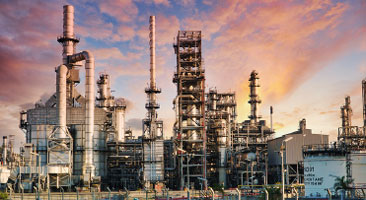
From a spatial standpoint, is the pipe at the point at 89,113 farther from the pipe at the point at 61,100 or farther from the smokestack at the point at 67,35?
the smokestack at the point at 67,35

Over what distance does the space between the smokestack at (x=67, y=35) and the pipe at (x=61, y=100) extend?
24.6 feet

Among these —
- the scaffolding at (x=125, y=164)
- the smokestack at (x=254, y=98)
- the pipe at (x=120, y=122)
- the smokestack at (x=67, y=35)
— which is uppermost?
the smokestack at (x=67, y=35)

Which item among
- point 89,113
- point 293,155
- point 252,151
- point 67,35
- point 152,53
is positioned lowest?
point 293,155

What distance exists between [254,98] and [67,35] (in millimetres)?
51090

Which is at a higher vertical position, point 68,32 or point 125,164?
point 68,32

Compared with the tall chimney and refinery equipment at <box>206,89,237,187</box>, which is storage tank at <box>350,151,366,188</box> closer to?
refinery equipment at <box>206,89,237,187</box>

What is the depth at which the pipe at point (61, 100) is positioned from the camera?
81.2m

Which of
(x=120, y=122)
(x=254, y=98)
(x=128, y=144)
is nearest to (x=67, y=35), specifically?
(x=128, y=144)

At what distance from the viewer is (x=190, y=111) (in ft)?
296

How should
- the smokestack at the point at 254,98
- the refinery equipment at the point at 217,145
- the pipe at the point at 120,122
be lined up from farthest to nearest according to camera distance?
the pipe at the point at 120,122 → the smokestack at the point at 254,98 → the refinery equipment at the point at 217,145

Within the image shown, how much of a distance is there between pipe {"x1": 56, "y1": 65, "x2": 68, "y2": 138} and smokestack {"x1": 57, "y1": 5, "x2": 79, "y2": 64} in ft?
24.6

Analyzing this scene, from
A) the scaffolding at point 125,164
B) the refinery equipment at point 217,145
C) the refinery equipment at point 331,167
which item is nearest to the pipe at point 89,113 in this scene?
the scaffolding at point 125,164

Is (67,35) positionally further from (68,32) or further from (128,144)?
(128,144)

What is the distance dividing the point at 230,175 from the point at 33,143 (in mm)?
40856
